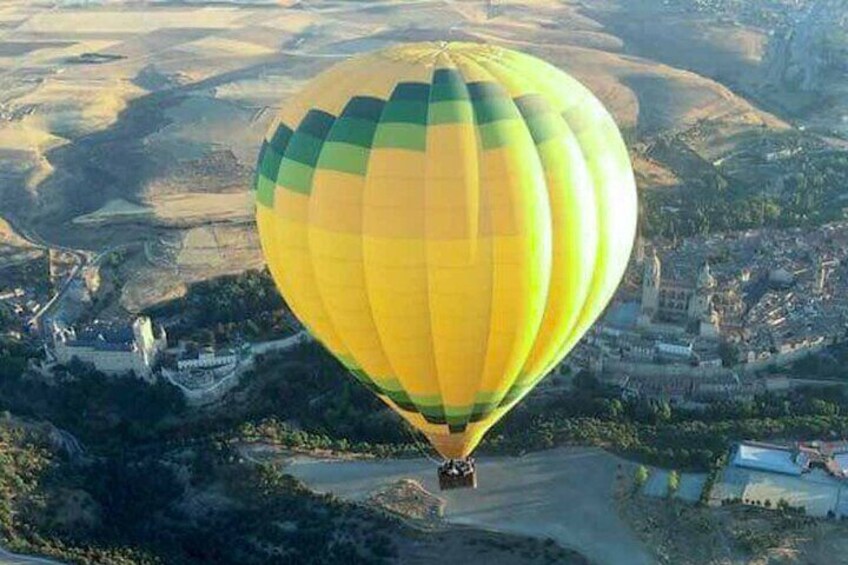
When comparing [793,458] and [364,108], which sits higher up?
[364,108]

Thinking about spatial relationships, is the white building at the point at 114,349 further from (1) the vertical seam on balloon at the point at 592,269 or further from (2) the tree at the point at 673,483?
(1) the vertical seam on balloon at the point at 592,269

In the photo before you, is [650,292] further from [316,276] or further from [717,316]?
[316,276]

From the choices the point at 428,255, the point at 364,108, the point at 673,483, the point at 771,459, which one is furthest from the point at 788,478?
the point at 364,108

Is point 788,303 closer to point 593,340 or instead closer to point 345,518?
point 593,340

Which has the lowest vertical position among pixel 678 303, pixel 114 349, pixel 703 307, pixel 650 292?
pixel 114 349

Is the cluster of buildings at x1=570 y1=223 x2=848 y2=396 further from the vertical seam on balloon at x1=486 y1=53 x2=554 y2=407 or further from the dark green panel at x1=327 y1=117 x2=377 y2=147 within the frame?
the dark green panel at x1=327 y1=117 x2=377 y2=147

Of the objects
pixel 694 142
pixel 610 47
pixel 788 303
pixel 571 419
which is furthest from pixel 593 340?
pixel 610 47
